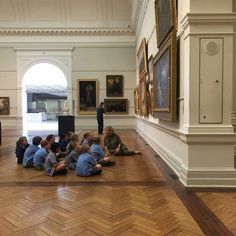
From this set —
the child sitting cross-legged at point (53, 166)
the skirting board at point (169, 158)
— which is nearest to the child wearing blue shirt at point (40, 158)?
the child sitting cross-legged at point (53, 166)

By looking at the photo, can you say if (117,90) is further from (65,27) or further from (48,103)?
(48,103)

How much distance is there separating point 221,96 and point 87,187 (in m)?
2.79

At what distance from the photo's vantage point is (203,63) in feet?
17.3

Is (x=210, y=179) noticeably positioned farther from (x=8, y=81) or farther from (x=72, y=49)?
(x=8, y=81)

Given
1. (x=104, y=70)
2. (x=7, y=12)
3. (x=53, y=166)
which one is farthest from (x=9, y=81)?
(x=53, y=166)

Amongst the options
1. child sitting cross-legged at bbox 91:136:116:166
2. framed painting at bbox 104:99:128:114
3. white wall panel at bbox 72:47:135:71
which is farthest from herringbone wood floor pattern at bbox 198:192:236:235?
white wall panel at bbox 72:47:135:71

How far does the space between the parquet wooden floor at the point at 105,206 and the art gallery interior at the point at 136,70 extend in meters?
0.74

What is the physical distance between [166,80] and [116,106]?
1325cm

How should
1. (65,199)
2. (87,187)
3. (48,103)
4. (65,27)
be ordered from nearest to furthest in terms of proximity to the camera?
(65,199), (87,187), (65,27), (48,103)


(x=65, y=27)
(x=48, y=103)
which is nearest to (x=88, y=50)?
Result: (x=65, y=27)

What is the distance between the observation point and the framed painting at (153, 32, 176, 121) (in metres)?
6.26

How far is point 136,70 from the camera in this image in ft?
63.0

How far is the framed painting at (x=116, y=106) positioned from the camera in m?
20.1

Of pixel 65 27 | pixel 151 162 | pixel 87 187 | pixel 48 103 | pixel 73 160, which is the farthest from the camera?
pixel 48 103
